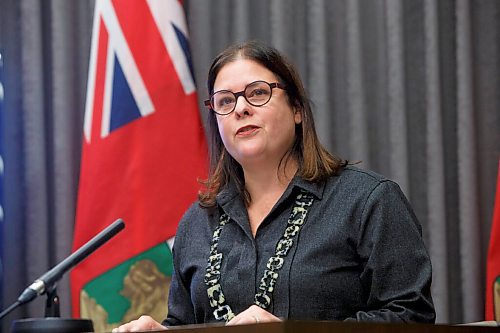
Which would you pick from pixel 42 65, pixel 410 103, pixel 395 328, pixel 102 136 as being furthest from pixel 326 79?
pixel 395 328

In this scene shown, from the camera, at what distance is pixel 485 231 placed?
3.09 metres

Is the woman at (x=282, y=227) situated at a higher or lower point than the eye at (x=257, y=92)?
lower

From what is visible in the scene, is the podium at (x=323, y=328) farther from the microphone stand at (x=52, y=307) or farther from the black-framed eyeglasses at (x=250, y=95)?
the microphone stand at (x=52, y=307)

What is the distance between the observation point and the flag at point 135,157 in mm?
2969

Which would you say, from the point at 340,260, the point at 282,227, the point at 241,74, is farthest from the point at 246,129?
the point at 340,260

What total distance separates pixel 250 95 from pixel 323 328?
2.96 feet

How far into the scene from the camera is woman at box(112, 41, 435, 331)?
175 cm

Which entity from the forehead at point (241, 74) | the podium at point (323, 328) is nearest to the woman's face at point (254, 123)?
the forehead at point (241, 74)

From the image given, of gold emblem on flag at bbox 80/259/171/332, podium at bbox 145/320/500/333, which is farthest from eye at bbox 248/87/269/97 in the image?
gold emblem on flag at bbox 80/259/171/332

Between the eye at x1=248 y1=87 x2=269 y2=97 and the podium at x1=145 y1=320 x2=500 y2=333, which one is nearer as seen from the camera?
the podium at x1=145 y1=320 x2=500 y2=333

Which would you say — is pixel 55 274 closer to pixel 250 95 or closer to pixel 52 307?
pixel 52 307

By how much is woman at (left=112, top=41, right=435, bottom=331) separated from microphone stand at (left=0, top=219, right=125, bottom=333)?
1.13 feet

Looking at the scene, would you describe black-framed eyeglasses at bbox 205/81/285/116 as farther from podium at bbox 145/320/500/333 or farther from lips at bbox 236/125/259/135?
podium at bbox 145/320/500/333

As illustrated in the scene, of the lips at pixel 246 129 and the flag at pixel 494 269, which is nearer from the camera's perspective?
the lips at pixel 246 129
